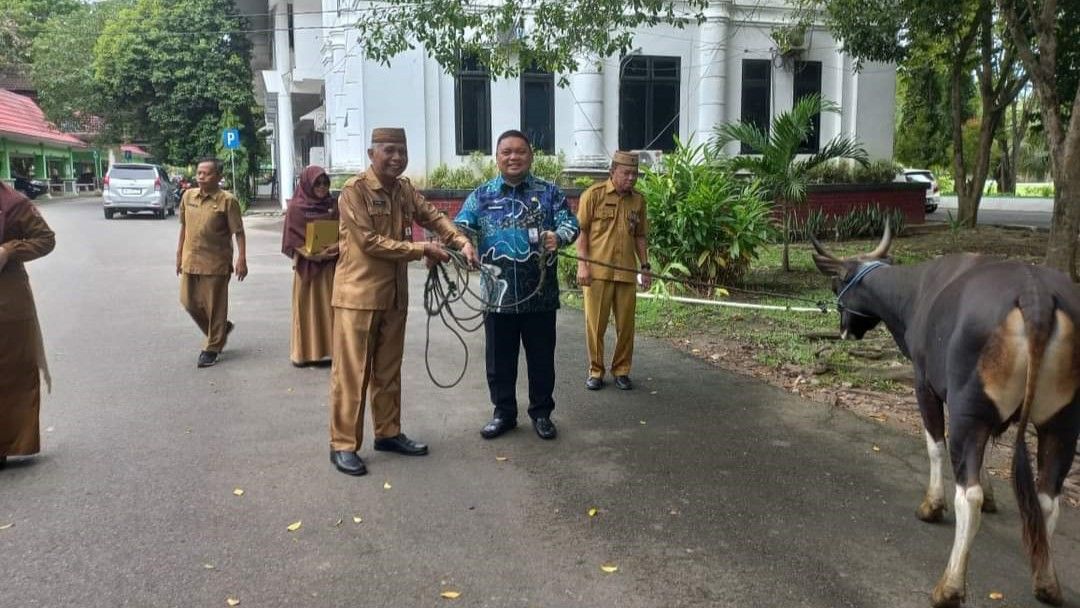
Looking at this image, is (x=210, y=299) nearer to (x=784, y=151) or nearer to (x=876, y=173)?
(x=784, y=151)

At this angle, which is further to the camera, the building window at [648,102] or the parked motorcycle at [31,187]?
the parked motorcycle at [31,187]

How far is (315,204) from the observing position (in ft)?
24.5

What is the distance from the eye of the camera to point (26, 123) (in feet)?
126

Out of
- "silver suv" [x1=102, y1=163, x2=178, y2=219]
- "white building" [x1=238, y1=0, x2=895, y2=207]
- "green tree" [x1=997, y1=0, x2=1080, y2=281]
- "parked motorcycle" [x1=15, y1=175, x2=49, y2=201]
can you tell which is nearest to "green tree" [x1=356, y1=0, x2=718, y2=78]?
"green tree" [x1=997, y1=0, x2=1080, y2=281]

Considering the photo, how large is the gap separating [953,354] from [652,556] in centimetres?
150

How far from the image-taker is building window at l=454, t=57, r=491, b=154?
16.8 meters

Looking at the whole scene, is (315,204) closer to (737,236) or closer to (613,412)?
(613,412)

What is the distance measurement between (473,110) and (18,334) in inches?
501

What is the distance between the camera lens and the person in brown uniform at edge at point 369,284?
187 inches

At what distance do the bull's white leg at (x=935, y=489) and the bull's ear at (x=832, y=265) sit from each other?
950mm

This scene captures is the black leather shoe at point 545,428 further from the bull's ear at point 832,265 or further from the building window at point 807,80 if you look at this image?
the building window at point 807,80

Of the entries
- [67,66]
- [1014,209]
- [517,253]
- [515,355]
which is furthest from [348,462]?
[67,66]

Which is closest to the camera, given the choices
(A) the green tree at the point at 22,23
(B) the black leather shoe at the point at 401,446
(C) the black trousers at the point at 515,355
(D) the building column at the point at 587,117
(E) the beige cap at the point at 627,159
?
(B) the black leather shoe at the point at 401,446

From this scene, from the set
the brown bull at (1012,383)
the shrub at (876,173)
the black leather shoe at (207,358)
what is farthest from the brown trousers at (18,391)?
the shrub at (876,173)
